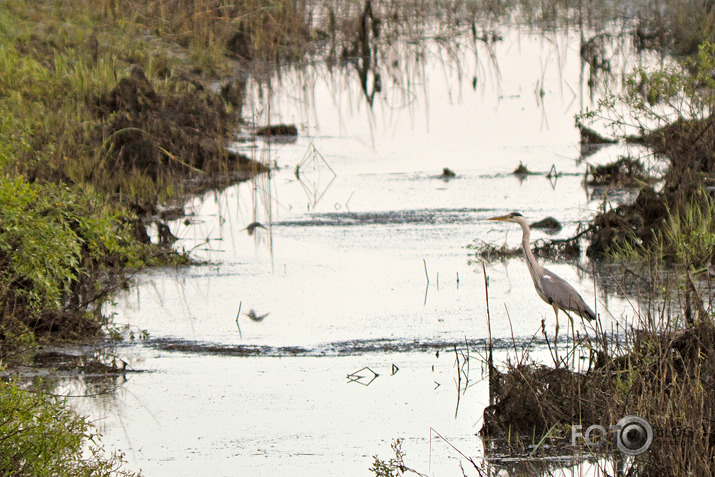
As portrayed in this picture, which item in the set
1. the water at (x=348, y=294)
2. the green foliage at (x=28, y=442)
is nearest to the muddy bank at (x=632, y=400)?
the water at (x=348, y=294)

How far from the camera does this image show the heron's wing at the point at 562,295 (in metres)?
7.94

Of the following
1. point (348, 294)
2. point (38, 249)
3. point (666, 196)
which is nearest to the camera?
point (38, 249)

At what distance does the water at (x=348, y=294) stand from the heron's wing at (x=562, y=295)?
0.25 metres

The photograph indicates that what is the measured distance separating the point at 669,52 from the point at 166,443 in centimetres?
1762

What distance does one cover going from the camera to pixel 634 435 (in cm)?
475

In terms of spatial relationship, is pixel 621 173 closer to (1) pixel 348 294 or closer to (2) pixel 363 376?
(1) pixel 348 294

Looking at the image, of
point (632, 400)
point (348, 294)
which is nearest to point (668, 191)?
point (348, 294)

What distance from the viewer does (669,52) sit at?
2177 cm

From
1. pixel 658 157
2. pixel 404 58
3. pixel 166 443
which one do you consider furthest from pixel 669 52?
pixel 166 443

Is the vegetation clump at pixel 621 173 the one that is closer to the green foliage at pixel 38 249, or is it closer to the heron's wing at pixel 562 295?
the heron's wing at pixel 562 295

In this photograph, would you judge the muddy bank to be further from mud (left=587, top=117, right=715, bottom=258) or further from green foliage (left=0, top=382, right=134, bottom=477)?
mud (left=587, top=117, right=715, bottom=258)

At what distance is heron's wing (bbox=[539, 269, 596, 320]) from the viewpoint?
794cm

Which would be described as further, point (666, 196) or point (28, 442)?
point (666, 196)

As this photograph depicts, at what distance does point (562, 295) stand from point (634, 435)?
11.0ft
